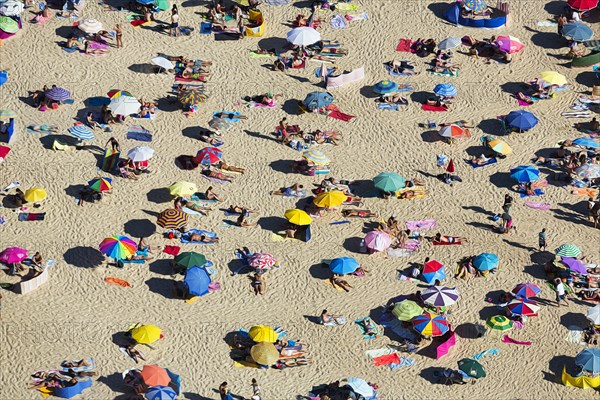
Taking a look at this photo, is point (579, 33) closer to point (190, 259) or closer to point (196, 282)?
point (190, 259)

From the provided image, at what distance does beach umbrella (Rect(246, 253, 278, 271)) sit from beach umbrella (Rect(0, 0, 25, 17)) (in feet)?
69.1

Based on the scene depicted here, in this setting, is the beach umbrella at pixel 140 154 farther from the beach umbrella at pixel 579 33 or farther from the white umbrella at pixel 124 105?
the beach umbrella at pixel 579 33

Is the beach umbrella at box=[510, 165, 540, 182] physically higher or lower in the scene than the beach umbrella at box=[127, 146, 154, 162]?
higher

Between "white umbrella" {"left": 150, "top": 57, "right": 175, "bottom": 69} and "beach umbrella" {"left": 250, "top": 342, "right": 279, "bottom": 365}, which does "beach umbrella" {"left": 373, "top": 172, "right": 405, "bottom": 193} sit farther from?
"white umbrella" {"left": 150, "top": 57, "right": 175, "bottom": 69}

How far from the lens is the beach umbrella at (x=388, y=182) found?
6756 centimetres

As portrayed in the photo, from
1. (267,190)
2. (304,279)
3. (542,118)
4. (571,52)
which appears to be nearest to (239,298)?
(304,279)

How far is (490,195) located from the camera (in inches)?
2717

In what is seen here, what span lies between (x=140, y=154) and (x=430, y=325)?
1669 cm

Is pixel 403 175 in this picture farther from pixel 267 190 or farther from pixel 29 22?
pixel 29 22

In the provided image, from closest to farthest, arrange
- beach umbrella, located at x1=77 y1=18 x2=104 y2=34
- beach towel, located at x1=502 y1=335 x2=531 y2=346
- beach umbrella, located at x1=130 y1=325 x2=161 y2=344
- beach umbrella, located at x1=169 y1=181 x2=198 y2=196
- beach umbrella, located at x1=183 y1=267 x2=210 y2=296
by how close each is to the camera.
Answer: beach umbrella, located at x1=130 y1=325 x2=161 y2=344, beach towel, located at x1=502 y1=335 x2=531 y2=346, beach umbrella, located at x1=183 y1=267 x2=210 y2=296, beach umbrella, located at x1=169 y1=181 x2=198 y2=196, beach umbrella, located at x1=77 y1=18 x2=104 y2=34

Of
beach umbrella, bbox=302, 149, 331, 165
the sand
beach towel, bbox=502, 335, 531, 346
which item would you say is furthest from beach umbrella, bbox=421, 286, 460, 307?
beach umbrella, bbox=302, 149, 331, 165

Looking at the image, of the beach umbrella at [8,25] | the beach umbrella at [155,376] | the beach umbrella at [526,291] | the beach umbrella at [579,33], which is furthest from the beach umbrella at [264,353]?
the beach umbrella at [579,33]

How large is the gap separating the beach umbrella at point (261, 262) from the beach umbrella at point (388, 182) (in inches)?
270

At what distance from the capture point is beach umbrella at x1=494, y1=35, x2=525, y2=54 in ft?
249
